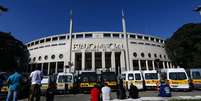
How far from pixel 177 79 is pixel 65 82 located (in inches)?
448

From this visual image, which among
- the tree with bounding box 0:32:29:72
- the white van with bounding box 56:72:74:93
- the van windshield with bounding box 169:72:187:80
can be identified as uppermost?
the tree with bounding box 0:32:29:72

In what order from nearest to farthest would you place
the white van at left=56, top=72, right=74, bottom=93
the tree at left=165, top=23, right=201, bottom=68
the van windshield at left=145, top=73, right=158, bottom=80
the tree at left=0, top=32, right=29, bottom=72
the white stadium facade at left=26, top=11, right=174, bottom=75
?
the white van at left=56, top=72, right=74, bottom=93
the van windshield at left=145, top=73, right=158, bottom=80
the tree at left=165, top=23, right=201, bottom=68
the tree at left=0, top=32, right=29, bottom=72
the white stadium facade at left=26, top=11, right=174, bottom=75

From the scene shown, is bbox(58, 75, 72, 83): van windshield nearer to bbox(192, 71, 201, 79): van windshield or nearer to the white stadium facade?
bbox(192, 71, 201, 79): van windshield

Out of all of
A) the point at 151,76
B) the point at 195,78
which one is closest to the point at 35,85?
the point at 151,76

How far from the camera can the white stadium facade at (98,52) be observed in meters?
56.6

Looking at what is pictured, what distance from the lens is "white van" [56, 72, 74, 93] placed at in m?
20.7

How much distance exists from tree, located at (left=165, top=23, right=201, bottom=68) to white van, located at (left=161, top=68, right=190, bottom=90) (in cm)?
1829

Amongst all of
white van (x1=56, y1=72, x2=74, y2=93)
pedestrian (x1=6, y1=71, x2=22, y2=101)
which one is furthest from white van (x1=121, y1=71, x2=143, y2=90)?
pedestrian (x1=6, y1=71, x2=22, y2=101)

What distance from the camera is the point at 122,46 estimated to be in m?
58.2

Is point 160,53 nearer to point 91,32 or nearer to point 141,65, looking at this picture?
point 141,65

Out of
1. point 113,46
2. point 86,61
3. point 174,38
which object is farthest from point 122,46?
point 174,38

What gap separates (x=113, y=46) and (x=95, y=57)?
22.8 feet

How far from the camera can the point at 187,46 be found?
39906mm

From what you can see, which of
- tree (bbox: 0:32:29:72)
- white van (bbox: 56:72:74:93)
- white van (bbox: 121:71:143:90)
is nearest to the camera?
white van (bbox: 56:72:74:93)
